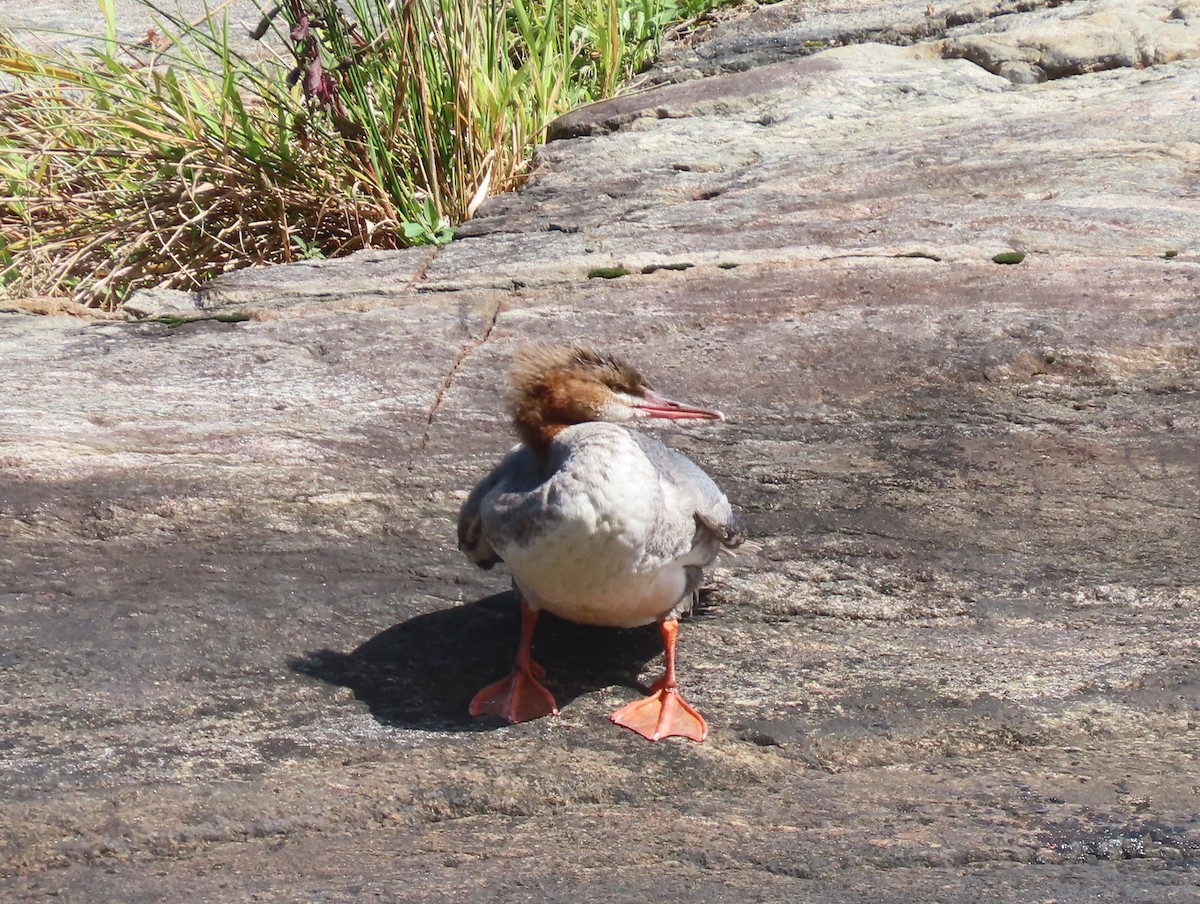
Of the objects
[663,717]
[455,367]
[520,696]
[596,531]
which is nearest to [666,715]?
[663,717]

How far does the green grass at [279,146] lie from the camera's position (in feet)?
21.0

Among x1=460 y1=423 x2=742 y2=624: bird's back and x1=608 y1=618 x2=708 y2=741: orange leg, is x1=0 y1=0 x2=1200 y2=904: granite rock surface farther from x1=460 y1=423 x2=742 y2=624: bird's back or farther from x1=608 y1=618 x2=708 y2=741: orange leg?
x1=460 y1=423 x2=742 y2=624: bird's back

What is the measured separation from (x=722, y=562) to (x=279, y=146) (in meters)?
3.81

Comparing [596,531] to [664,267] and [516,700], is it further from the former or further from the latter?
[664,267]

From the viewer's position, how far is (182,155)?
6852 millimetres

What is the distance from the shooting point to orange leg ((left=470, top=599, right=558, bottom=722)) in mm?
3189

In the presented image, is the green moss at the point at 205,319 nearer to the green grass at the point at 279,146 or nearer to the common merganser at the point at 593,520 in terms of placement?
the green grass at the point at 279,146

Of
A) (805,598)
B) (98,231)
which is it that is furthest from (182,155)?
(805,598)

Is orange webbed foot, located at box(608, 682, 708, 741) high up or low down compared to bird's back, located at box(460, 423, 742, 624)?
down

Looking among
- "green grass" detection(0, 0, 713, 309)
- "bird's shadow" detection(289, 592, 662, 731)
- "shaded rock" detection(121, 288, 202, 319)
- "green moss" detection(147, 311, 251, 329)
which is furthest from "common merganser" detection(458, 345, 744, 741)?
"green grass" detection(0, 0, 713, 309)

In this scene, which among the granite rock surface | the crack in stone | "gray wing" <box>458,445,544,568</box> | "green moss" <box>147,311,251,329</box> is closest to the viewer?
the granite rock surface

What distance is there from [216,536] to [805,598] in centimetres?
181

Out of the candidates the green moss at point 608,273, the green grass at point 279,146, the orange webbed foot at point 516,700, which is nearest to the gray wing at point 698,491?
the orange webbed foot at point 516,700

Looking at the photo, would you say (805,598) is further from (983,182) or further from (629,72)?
(629,72)
